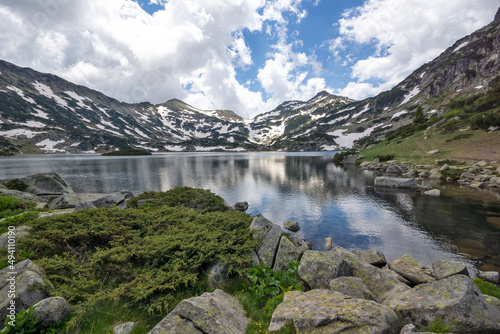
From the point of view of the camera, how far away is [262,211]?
24219 mm

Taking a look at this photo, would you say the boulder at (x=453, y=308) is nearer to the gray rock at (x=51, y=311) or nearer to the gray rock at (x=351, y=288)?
the gray rock at (x=351, y=288)

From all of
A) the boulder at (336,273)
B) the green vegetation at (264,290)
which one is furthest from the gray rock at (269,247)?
the boulder at (336,273)

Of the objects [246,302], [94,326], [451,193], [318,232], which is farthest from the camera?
[451,193]

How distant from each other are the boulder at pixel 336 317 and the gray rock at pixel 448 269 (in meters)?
6.39

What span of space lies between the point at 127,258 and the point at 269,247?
6500 millimetres

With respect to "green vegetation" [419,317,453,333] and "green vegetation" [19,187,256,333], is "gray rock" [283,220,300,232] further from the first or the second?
"green vegetation" [419,317,453,333]

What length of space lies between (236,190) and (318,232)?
20.1m

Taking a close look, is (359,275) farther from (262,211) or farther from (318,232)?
(262,211)

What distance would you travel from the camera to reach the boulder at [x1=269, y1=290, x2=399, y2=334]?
197 inches

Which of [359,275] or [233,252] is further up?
[233,252]

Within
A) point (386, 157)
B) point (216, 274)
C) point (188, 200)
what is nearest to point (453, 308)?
point (216, 274)

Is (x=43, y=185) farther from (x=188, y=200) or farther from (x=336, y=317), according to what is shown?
(x=336, y=317)

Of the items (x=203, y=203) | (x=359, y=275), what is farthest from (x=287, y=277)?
(x=203, y=203)

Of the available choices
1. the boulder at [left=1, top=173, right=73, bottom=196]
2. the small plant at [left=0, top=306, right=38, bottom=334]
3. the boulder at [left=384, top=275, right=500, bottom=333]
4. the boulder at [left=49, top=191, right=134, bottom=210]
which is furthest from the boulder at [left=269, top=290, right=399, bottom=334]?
the boulder at [left=1, top=173, right=73, bottom=196]
